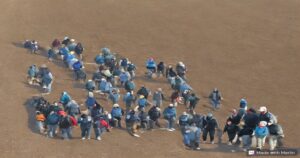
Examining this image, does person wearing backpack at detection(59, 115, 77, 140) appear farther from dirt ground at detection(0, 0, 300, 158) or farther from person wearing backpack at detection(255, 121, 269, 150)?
person wearing backpack at detection(255, 121, 269, 150)

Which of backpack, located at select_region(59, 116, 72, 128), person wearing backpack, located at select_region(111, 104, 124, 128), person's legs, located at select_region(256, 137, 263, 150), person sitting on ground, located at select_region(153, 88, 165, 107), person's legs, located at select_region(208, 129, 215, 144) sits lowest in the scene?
person's legs, located at select_region(256, 137, 263, 150)

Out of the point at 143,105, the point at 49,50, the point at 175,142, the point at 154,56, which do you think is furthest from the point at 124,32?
the point at 175,142

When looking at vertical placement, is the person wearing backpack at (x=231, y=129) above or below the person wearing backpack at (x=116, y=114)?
below

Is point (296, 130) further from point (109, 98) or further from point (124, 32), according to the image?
point (124, 32)

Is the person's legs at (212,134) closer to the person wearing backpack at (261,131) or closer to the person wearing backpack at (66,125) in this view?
the person wearing backpack at (261,131)

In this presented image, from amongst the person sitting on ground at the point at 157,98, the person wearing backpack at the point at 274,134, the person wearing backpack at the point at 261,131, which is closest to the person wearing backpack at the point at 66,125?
the person sitting on ground at the point at 157,98

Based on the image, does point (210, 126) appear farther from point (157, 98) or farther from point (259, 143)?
point (157, 98)

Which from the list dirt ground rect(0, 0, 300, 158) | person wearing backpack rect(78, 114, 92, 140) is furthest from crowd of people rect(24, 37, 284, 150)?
dirt ground rect(0, 0, 300, 158)

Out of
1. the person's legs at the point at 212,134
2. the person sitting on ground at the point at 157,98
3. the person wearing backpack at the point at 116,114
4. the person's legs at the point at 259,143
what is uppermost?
the person sitting on ground at the point at 157,98
